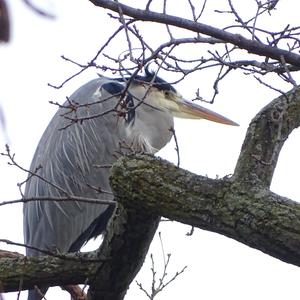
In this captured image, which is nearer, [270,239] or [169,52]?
[270,239]

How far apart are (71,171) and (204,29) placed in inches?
121

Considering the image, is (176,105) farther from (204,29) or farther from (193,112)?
(204,29)

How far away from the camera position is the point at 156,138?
5.64m

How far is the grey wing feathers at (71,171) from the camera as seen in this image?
4953 mm

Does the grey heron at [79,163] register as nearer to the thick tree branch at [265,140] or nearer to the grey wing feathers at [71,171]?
the grey wing feathers at [71,171]

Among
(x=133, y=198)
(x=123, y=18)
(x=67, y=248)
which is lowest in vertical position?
(x=133, y=198)

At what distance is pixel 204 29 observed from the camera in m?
2.30

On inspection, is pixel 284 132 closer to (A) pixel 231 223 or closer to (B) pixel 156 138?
(A) pixel 231 223

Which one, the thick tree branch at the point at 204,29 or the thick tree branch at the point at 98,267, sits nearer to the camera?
the thick tree branch at the point at 98,267

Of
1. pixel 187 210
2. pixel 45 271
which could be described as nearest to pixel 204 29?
pixel 187 210

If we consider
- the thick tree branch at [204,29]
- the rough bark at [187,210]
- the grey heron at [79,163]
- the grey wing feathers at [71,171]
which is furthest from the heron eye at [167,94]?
the rough bark at [187,210]

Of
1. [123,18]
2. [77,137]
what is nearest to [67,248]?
[77,137]

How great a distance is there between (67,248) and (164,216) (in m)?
3.20

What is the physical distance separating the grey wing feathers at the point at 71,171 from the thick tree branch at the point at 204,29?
261 centimetres
